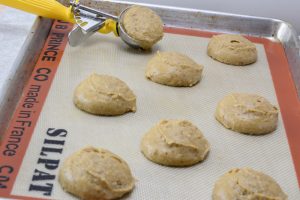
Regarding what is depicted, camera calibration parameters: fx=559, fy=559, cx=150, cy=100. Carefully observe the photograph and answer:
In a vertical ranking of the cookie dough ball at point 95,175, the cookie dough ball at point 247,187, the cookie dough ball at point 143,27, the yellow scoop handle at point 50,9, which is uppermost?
the yellow scoop handle at point 50,9

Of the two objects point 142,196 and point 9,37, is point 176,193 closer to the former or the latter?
point 142,196

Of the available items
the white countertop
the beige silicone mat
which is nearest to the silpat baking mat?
the beige silicone mat

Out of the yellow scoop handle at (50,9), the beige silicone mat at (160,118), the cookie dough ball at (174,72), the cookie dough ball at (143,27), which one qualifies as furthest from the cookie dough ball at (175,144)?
the yellow scoop handle at (50,9)

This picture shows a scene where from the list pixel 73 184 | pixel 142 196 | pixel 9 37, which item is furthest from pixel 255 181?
pixel 9 37

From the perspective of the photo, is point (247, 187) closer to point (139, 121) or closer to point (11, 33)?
point (139, 121)

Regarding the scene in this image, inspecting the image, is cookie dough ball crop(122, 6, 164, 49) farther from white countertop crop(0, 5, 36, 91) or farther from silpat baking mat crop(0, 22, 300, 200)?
white countertop crop(0, 5, 36, 91)

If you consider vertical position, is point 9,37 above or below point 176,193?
above

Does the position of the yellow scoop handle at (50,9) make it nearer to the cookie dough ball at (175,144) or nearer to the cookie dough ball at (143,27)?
the cookie dough ball at (143,27)

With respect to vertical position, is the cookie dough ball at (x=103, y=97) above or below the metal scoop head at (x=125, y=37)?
below
